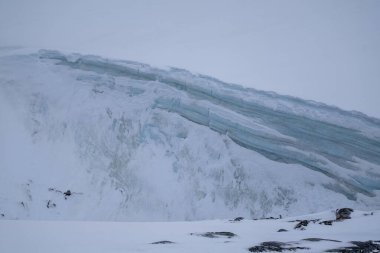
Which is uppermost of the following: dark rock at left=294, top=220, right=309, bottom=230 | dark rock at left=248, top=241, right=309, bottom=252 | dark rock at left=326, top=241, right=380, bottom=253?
dark rock at left=326, top=241, right=380, bottom=253

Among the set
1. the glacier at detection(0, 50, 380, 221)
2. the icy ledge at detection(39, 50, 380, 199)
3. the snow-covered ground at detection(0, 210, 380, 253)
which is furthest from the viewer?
the icy ledge at detection(39, 50, 380, 199)

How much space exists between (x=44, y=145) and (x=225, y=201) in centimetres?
832

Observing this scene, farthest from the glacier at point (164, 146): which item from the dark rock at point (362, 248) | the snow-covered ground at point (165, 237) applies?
the dark rock at point (362, 248)

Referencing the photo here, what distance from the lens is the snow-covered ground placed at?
4.73 meters

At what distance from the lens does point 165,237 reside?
586 centimetres

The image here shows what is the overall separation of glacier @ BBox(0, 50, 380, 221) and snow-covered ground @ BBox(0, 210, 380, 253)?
6735 mm

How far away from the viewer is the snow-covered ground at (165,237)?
4.73 m

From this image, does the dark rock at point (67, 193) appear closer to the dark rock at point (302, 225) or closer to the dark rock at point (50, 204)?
the dark rock at point (50, 204)

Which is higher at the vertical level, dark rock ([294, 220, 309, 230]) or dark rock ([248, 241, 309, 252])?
dark rock ([248, 241, 309, 252])

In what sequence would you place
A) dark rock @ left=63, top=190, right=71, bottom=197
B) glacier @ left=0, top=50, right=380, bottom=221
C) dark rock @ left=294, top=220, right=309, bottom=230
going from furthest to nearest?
1. glacier @ left=0, top=50, right=380, bottom=221
2. dark rock @ left=63, top=190, right=71, bottom=197
3. dark rock @ left=294, top=220, right=309, bottom=230

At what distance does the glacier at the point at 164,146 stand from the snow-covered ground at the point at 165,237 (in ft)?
22.1

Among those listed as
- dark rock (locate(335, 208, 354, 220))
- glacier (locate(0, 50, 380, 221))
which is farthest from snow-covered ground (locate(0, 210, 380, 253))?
glacier (locate(0, 50, 380, 221))

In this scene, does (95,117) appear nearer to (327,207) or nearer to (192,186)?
(192,186)

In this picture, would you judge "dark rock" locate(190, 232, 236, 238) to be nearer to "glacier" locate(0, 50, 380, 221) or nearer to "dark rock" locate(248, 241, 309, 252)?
"dark rock" locate(248, 241, 309, 252)
